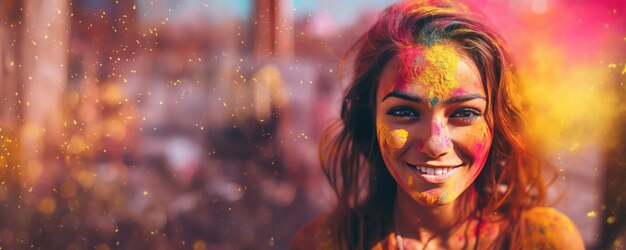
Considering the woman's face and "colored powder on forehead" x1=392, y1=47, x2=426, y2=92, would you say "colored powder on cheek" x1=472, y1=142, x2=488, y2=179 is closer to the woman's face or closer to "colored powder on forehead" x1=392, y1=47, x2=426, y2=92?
the woman's face

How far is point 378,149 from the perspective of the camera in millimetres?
1524

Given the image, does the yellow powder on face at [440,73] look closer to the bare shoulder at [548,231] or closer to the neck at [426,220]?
the neck at [426,220]

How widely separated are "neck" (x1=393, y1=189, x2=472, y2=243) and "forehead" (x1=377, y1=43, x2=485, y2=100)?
309 mm

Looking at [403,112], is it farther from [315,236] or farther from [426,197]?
[315,236]

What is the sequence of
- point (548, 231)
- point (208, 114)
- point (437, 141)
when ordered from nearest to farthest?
1. point (437, 141)
2. point (548, 231)
3. point (208, 114)

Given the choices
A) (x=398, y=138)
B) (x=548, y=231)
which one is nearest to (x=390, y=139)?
(x=398, y=138)

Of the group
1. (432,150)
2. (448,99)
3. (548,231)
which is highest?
(448,99)

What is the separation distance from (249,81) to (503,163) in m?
0.67

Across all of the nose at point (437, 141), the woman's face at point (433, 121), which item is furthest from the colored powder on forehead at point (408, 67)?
the nose at point (437, 141)

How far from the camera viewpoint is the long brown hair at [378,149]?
4.50 feet

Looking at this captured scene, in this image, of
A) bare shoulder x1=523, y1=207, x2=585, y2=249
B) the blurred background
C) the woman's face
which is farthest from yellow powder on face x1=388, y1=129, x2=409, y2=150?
bare shoulder x1=523, y1=207, x2=585, y2=249

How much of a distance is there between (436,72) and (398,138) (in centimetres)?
17

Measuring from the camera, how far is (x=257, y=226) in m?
1.62

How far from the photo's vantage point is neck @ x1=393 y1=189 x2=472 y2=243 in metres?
1.51
